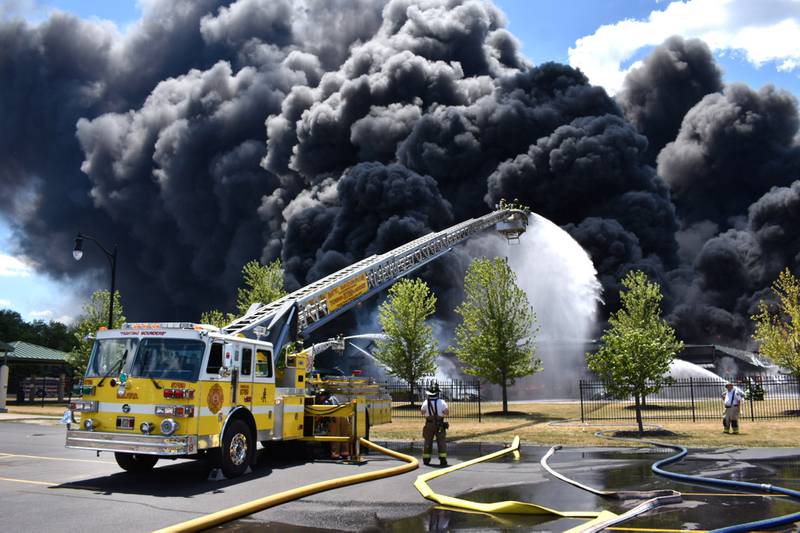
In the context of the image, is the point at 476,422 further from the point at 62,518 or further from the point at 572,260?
the point at 572,260

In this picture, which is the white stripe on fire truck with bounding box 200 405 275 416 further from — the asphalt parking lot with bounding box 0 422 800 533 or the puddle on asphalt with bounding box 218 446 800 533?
the puddle on asphalt with bounding box 218 446 800 533

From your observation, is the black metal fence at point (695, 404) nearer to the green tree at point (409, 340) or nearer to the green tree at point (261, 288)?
the green tree at point (409, 340)

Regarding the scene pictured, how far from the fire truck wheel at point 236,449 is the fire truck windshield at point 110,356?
1.89 meters

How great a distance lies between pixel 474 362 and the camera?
26.7 m

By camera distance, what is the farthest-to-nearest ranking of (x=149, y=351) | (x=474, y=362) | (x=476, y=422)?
(x=474, y=362), (x=476, y=422), (x=149, y=351)

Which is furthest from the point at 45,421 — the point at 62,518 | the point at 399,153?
the point at 399,153

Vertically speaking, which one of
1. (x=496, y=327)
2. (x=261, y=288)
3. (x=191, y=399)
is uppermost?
(x=261, y=288)

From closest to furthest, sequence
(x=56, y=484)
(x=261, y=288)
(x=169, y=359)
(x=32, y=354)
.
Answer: (x=56, y=484) < (x=169, y=359) < (x=261, y=288) < (x=32, y=354)

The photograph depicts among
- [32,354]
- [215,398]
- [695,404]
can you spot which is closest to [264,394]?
[215,398]

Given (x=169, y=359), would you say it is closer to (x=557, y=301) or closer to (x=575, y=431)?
(x=575, y=431)

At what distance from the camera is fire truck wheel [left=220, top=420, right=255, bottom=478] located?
9.83 meters

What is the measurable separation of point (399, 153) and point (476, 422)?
177ft

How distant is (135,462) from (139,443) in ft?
6.43

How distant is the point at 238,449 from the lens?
1022 cm
